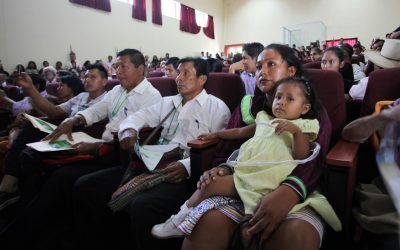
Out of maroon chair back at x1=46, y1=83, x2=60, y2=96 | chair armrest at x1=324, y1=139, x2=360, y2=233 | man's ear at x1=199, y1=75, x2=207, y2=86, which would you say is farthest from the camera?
maroon chair back at x1=46, y1=83, x2=60, y2=96

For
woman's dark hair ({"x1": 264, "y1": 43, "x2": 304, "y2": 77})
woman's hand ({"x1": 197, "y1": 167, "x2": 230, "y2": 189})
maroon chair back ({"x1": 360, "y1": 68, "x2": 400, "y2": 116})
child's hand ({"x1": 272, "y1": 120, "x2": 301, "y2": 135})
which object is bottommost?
woman's hand ({"x1": 197, "y1": 167, "x2": 230, "y2": 189})

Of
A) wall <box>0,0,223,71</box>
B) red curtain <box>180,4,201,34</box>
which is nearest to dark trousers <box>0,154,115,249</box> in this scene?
wall <box>0,0,223,71</box>

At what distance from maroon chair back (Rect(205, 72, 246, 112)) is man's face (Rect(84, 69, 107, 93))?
3.23ft

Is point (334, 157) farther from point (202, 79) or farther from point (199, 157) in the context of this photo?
point (202, 79)

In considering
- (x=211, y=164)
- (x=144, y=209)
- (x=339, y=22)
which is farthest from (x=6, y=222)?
(x=339, y=22)

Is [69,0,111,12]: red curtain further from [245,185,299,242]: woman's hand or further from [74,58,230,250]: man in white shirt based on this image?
[245,185,299,242]: woman's hand

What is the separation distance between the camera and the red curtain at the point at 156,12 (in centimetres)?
A: 1052

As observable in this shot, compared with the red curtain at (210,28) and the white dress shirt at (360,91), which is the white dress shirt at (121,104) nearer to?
the white dress shirt at (360,91)

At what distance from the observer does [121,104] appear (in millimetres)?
2123

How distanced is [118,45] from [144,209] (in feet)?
29.6

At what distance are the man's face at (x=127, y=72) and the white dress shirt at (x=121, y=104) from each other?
63mm

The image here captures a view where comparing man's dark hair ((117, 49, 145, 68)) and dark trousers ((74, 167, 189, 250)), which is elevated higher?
man's dark hair ((117, 49, 145, 68))

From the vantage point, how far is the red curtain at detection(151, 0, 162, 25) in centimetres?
1052

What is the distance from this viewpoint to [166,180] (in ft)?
4.65
